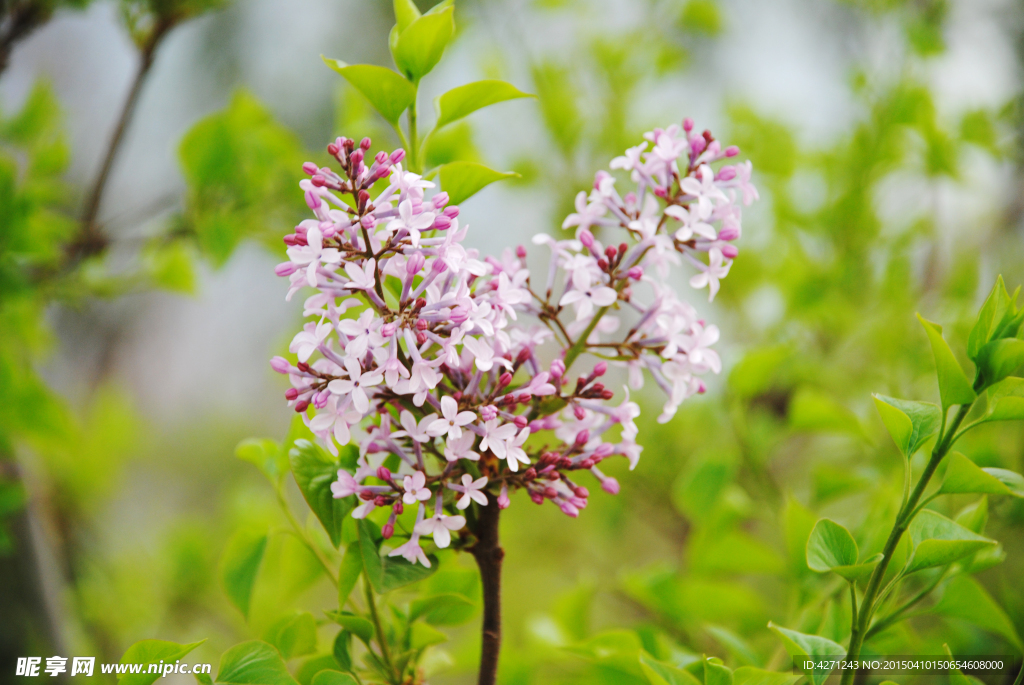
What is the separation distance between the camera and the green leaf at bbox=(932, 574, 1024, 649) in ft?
1.22

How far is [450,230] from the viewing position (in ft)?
0.93

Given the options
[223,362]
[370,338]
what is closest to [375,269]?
[370,338]

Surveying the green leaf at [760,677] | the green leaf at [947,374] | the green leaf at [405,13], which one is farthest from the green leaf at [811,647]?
the green leaf at [405,13]

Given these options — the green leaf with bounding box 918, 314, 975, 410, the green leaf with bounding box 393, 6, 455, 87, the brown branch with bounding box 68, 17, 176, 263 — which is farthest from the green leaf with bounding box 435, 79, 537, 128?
the brown branch with bounding box 68, 17, 176, 263

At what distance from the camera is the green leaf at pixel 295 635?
340mm

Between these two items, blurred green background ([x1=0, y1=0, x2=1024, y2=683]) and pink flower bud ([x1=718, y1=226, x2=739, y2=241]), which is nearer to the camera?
pink flower bud ([x1=718, y1=226, x2=739, y2=241])

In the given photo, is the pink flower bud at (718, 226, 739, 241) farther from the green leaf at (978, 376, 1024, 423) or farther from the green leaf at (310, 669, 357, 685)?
the green leaf at (310, 669, 357, 685)

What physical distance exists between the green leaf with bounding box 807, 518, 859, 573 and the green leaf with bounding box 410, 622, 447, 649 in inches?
7.6

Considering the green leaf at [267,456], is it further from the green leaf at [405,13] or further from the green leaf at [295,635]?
the green leaf at [405,13]

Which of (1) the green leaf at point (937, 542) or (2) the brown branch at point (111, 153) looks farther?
(2) the brown branch at point (111, 153)

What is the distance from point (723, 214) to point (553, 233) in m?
0.77

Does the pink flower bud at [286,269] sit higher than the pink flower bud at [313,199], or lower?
lower

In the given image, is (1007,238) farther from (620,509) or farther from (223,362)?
(223,362)

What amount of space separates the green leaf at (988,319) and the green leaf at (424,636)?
302mm
